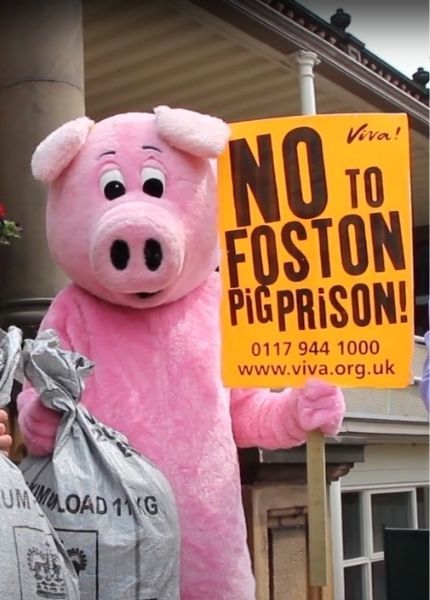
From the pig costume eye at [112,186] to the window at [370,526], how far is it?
4198mm

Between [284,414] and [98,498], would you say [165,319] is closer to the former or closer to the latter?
[284,414]

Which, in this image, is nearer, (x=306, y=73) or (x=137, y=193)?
(x=137, y=193)

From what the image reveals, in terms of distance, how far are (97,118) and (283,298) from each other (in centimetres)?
518

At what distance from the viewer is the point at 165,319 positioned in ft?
10.6

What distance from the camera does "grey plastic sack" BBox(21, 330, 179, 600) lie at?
258cm

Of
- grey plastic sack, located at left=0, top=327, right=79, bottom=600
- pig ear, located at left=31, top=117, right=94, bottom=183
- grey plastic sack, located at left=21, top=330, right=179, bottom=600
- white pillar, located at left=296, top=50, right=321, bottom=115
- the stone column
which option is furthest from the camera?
white pillar, located at left=296, top=50, right=321, bottom=115

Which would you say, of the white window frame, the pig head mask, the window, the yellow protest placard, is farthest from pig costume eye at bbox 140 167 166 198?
the window

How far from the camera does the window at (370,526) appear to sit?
22.6 feet

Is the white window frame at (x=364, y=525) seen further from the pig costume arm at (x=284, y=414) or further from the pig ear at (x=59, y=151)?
the pig ear at (x=59, y=151)

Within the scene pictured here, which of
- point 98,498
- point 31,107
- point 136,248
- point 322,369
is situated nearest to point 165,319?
point 136,248

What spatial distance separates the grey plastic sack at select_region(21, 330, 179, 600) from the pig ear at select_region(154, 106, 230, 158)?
81 cm

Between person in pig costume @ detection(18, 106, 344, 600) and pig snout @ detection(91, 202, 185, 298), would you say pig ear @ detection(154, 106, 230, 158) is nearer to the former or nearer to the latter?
person in pig costume @ detection(18, 106, 344, 600)

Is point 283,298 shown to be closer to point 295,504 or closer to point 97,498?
point 97,498

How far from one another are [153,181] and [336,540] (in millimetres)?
3988
